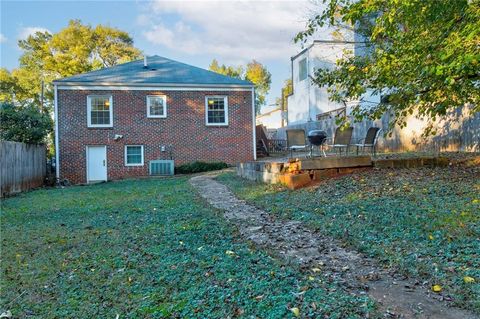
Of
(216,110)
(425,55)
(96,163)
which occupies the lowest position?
(96,163)

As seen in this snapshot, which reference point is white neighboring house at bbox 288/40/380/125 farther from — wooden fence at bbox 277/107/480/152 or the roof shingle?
wooden fence at bbox 277/107/480/152

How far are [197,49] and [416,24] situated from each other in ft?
71.2

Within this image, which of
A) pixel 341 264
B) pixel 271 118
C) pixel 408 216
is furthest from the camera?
pixel 271 118

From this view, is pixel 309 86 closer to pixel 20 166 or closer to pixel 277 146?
pixel 277 146

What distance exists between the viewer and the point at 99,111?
52.6 ft

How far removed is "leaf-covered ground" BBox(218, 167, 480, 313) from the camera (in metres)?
2.86

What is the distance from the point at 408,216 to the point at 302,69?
20.4 metres

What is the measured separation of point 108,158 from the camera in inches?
634

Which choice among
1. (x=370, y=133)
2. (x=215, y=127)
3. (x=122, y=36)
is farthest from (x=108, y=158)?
(x=122, y=36)

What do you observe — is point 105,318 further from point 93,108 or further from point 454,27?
point 93,108

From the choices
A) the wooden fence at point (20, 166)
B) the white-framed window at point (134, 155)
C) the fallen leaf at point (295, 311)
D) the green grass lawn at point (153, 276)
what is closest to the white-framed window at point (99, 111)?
the white-framed window at point (134, 155)

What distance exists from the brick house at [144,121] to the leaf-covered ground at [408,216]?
9.40 metres

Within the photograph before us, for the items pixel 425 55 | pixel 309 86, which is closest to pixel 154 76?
pixel 309 86

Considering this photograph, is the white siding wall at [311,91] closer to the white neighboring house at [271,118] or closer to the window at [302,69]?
the window at [302,69]
